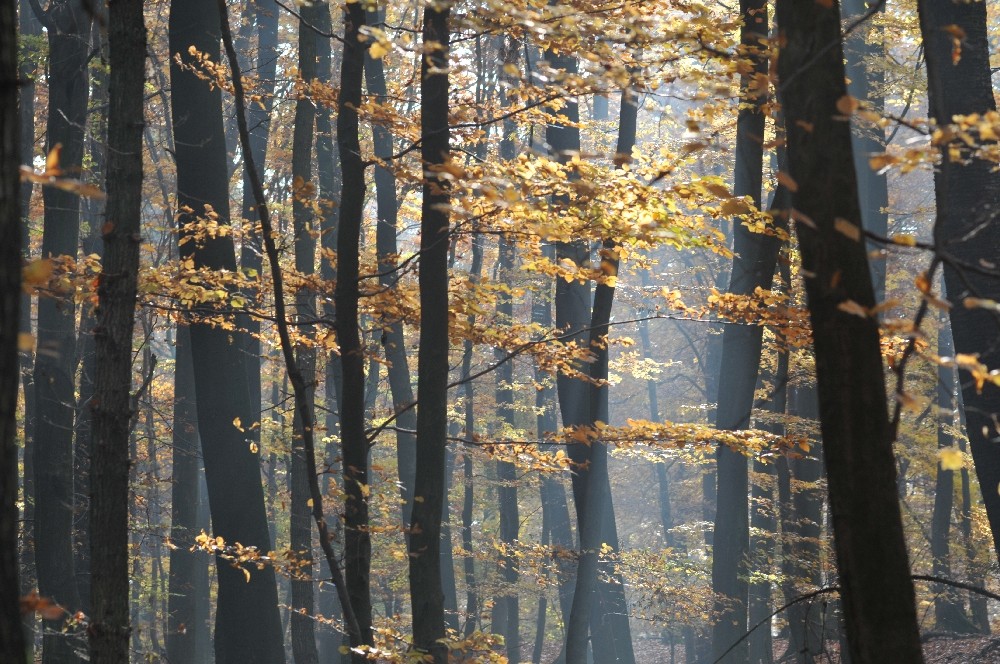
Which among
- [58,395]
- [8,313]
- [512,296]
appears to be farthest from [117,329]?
[58,395]

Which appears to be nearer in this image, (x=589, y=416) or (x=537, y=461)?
(x=537, y=461)

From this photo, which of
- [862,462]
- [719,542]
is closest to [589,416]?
[719,542]

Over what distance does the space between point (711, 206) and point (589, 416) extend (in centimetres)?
521

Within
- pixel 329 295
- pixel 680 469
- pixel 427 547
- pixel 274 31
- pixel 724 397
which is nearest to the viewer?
pixel 427 547

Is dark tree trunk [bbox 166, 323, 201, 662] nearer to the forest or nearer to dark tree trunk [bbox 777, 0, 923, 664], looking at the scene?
the forest

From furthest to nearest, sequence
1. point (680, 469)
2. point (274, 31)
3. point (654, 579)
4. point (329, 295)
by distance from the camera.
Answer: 1. point (680, 469)
2. point (274, 31)
3. point (654, 579)
4. point (329, 295)

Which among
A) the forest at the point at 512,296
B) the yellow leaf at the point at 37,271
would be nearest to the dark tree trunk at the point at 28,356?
the forest at the point at 512,296

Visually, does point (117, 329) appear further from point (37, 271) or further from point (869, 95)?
point (869, 95)

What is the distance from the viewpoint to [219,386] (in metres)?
8.66

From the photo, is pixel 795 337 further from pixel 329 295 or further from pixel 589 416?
pixel 589 416

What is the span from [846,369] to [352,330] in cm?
419

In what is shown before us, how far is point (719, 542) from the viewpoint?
12719 millimetres

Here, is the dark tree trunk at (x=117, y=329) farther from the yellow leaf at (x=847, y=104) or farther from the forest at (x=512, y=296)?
the yellow leaf at (x=847, y=104)

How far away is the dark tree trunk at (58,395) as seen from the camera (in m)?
10.8
